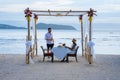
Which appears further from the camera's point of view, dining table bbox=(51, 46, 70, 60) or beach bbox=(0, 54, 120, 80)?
dining table bbox=(51, 46, 70, 60)

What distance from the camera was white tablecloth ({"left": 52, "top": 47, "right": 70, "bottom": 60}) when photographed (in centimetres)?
2241

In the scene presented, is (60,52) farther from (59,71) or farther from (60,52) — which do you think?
(59,71)

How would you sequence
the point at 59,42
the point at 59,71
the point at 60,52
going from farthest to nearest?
the point at 59,42
the point at 60,52
the point at 59,71

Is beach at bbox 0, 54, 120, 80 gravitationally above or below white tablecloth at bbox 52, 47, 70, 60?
below

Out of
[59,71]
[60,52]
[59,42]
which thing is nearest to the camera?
[59,71]

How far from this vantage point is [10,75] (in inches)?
645

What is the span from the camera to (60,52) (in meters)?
22.5

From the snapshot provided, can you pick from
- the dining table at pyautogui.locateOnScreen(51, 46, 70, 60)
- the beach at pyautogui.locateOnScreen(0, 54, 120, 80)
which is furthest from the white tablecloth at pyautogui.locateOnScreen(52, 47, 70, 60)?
the beach at pyautogui.locateOnScreen(0, 54, 120, 80)

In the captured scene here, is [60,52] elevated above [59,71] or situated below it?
above

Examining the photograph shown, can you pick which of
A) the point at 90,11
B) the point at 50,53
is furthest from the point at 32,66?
the point at 90,11

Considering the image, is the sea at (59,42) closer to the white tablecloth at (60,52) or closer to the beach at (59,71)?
the white tablecloth at (60,52)

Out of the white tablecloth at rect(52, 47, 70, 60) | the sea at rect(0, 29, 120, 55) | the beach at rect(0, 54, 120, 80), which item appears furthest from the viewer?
the sea at rect(0, 29, 120, 55)

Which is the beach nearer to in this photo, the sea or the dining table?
the dining table

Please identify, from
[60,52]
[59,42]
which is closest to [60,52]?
[60,52]
